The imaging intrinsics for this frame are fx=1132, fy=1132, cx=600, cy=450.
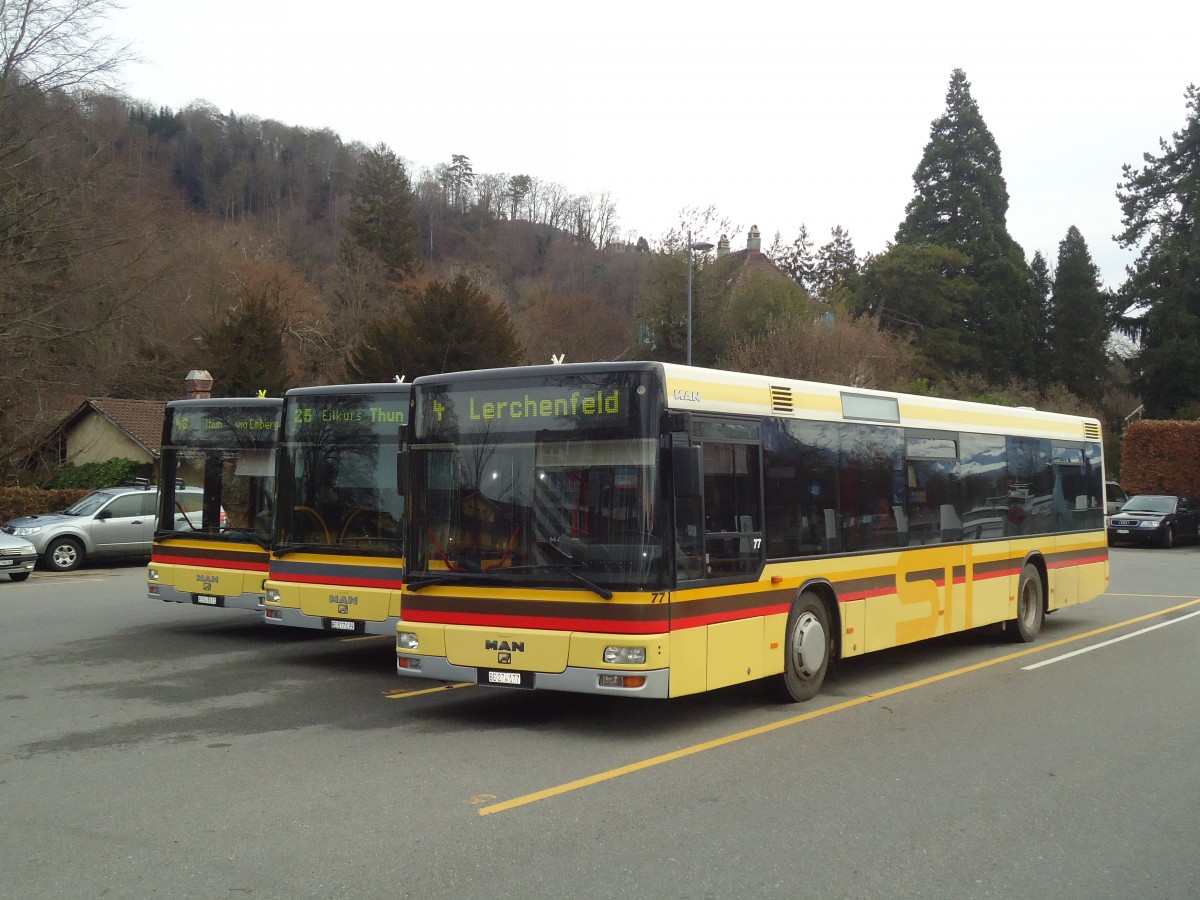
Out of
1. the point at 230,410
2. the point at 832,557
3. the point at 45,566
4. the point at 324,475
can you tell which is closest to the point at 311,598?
the point at 324,475

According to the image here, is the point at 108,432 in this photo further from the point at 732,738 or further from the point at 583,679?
the point at 732,738

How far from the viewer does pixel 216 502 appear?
45.2 feet

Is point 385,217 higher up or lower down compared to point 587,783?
higher up

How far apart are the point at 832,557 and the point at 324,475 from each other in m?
5.52

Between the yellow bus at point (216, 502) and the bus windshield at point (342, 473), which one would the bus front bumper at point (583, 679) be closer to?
the bus windshield at point (342, 473)

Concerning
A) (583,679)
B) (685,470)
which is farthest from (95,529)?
(685,470)

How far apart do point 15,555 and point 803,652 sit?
16734 mm

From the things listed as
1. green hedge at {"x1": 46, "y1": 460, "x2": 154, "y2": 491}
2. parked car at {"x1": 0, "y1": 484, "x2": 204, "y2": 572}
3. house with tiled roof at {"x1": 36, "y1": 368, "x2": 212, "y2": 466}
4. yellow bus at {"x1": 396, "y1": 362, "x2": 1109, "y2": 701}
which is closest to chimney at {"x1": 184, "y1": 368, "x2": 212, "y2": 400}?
green hedge at {"x1": 46, "y1": 460, "x2": 154, "y2": 491}

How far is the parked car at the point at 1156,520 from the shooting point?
110ft

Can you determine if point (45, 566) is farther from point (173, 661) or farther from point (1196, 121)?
point (1196, 121)

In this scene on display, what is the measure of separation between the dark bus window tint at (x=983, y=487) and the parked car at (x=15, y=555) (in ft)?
55.6

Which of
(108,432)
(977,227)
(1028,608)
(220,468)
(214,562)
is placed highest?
(977,227)

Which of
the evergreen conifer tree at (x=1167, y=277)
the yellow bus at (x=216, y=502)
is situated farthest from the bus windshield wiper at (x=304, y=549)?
the evergreen conifer tree at (x=1167, y=277)

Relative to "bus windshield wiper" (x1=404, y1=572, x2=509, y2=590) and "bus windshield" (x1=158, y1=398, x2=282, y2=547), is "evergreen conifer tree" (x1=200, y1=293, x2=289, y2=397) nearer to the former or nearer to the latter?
"bus windshield" (x1=158, y1=398, x2=282, y2=547)
